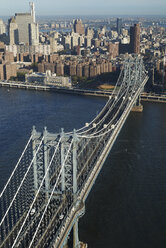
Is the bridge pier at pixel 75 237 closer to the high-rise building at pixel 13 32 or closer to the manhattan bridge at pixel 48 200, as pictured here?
the manhattan bridge at pixel 48 200

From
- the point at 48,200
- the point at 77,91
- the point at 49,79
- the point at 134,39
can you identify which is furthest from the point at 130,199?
the point at 134,39

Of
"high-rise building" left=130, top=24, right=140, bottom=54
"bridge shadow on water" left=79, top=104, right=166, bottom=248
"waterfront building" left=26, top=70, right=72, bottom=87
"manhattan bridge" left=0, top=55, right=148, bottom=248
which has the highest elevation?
"high-rise building" left=130, top=24, right=140, bottom=54

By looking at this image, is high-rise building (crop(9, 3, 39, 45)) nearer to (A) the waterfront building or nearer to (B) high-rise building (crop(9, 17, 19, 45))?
(B) high-rise building (crop(9, 17, 19, 45))

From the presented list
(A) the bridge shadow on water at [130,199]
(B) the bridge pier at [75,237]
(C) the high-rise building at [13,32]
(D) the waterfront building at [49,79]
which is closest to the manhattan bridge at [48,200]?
A: (B) the bridge pier at [75,237]

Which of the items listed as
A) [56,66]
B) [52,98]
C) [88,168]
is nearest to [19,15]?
[56,66]

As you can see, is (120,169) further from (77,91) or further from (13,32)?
(13,32)

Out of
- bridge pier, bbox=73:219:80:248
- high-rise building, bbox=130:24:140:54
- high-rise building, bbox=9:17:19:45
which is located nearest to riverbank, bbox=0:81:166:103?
bridge pier, bbox=73:219:80:248
